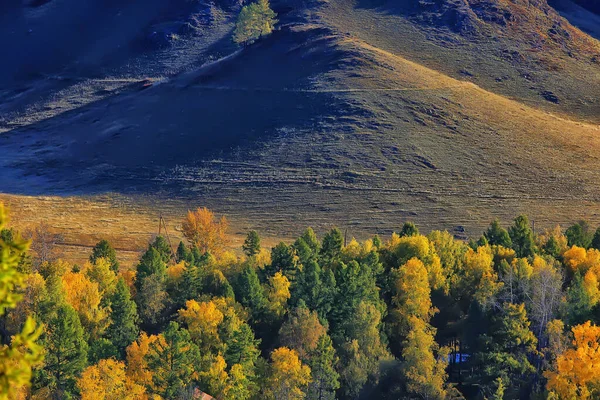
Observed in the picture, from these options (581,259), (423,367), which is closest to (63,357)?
(423,367)

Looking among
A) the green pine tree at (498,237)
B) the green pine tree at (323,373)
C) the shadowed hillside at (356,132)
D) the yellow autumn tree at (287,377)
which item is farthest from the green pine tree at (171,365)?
the shadowed hillside at (356,132)

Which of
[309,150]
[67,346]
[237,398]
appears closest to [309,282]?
[237,398]

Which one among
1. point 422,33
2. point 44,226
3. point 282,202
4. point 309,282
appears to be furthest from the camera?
point 422,33

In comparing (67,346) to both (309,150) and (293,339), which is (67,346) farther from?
(309,150)

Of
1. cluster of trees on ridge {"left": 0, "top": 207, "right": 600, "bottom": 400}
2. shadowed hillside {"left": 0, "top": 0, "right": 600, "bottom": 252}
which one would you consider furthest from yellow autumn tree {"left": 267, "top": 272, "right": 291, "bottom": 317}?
shadowed hillside {"left": 0, "top": 0, "right": 600, "bottom": 252}

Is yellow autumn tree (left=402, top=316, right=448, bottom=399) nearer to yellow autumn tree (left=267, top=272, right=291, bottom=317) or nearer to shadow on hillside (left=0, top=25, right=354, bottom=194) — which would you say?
yellow autumn tree (left=267, top=272, right=291, bottom=317)

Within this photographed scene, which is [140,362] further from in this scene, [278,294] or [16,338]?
[16,338]

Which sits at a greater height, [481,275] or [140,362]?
[140,362]
